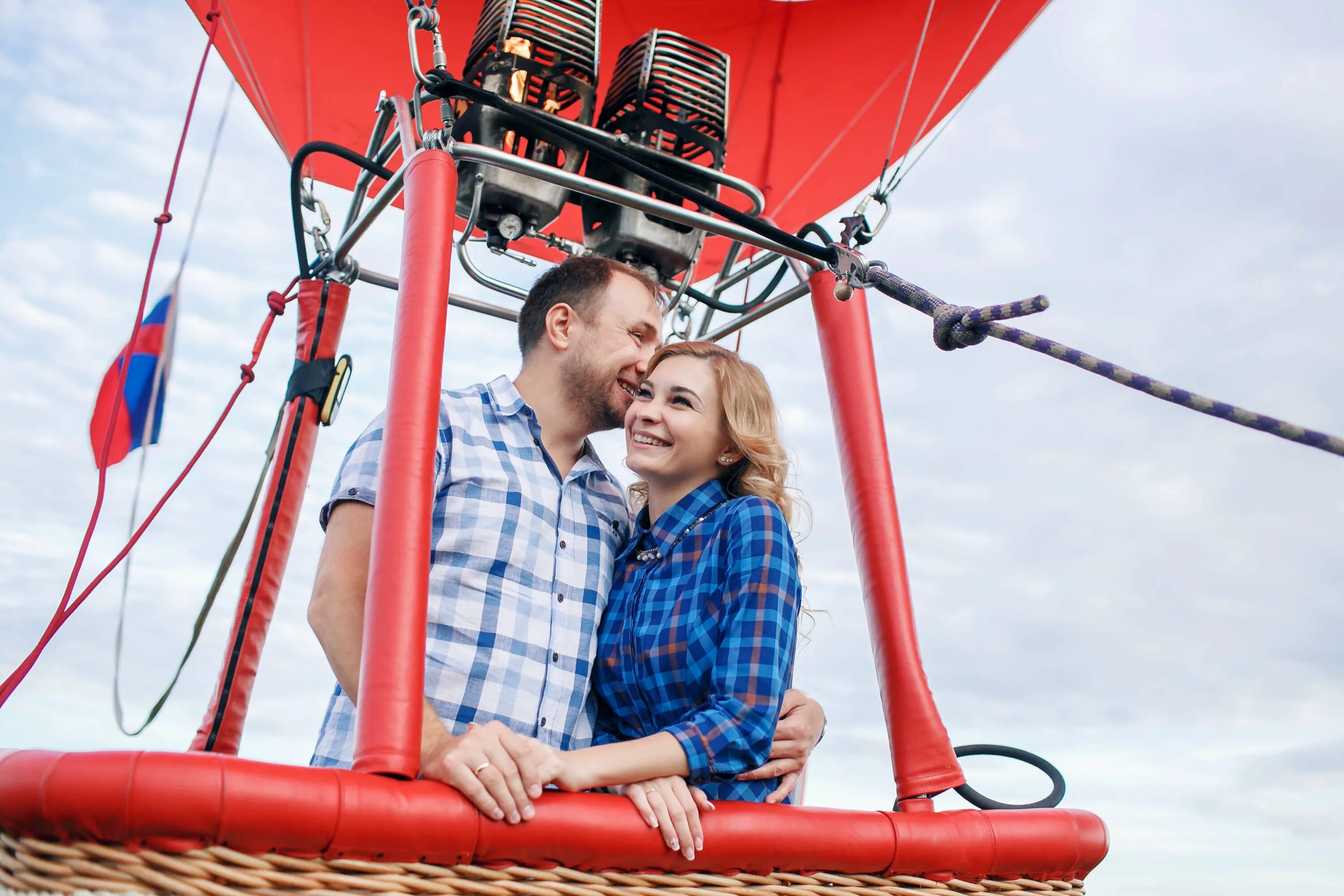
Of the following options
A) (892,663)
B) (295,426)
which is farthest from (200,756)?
(295,426)

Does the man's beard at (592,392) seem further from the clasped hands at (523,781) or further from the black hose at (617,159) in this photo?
the clasped hands at (523,781)

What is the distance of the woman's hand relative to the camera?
90 centimetres

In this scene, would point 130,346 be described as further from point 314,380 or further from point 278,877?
point 278,877

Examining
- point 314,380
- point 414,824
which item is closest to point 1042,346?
point 414,824

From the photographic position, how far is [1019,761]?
4.43 ft

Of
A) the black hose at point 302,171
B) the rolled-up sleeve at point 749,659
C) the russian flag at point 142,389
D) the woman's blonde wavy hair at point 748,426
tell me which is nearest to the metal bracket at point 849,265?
the woman's blonde wavy hair at point 748,426

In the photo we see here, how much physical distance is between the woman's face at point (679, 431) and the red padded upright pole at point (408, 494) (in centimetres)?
34

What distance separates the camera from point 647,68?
1591 millimetres

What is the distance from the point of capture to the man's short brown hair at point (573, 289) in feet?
5.23

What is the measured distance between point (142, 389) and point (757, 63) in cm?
147

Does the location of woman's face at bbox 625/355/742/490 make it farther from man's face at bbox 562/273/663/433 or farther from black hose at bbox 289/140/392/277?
black hose at bbox 289/140/392/277

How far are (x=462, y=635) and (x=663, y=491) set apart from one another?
33cm

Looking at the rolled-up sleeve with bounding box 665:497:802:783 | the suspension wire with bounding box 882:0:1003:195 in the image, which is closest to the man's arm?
the rolled-up sleeve with bounding box 665:497:802:783

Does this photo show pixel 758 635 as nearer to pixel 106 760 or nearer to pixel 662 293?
→ pixel 106 760
